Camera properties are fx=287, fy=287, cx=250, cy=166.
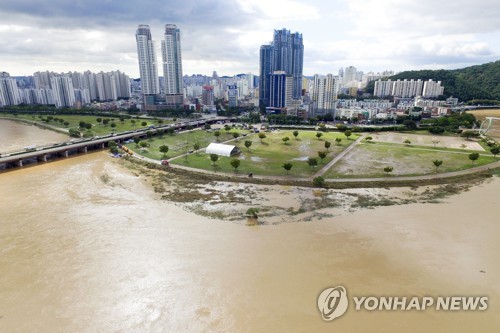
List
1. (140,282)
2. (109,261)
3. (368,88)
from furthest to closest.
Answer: (368,88), (109,261), (140,282)

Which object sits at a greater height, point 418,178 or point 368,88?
point 368,88

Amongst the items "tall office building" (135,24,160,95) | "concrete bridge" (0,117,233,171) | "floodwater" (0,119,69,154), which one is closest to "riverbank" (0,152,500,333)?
"concrete bridge" (0,117,233,171)

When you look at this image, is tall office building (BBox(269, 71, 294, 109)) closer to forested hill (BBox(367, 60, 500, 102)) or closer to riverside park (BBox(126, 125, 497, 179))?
riverside park (BBox(126, 125, 497, 179))

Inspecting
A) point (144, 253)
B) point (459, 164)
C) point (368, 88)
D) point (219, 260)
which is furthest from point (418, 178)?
point (368, 88)

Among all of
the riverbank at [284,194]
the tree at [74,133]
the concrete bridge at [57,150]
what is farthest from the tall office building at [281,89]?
the riverbank at [284,194]

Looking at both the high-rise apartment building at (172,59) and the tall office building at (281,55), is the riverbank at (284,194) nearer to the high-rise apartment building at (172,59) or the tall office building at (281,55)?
the high-rise apartment building at (172,59)

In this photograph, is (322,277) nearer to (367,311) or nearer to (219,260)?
(367,311)

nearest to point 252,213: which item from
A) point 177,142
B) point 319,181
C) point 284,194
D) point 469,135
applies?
point 284,194
